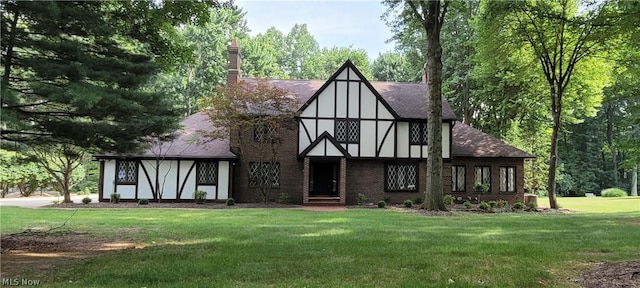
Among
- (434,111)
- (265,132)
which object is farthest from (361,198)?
(434,111)

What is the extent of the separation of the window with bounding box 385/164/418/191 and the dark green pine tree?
1746 cm

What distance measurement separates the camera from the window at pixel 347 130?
24703mm

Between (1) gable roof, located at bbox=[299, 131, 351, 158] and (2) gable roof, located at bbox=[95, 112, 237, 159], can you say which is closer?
(1) gable roof, located at bbox=[299, 131, 351, 158]

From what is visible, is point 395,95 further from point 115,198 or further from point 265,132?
point 115,198

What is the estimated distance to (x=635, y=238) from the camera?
33.6ft

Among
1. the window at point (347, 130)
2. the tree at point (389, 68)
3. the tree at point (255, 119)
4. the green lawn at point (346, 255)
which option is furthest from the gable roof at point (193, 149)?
the tree at point (389, 68)

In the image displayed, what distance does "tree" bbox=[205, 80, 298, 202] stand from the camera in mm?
22031

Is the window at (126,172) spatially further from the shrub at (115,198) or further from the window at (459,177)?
the window at (459,177)

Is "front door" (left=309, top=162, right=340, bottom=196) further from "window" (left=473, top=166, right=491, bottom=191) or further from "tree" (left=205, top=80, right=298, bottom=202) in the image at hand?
"window" (left=473, top=166, right=491, bottom=191)

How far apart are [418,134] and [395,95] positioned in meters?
3.19

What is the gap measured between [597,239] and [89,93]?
405 inches

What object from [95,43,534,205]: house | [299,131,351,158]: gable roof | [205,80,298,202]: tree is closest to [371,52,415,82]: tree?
[95,43,534,205]: house

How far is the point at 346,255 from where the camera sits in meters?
8.03

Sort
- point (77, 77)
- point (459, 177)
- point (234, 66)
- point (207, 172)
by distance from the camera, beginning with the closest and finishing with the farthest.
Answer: point (77, 77)
point (207, 172)
point (459, 177)
point (234, 66)
